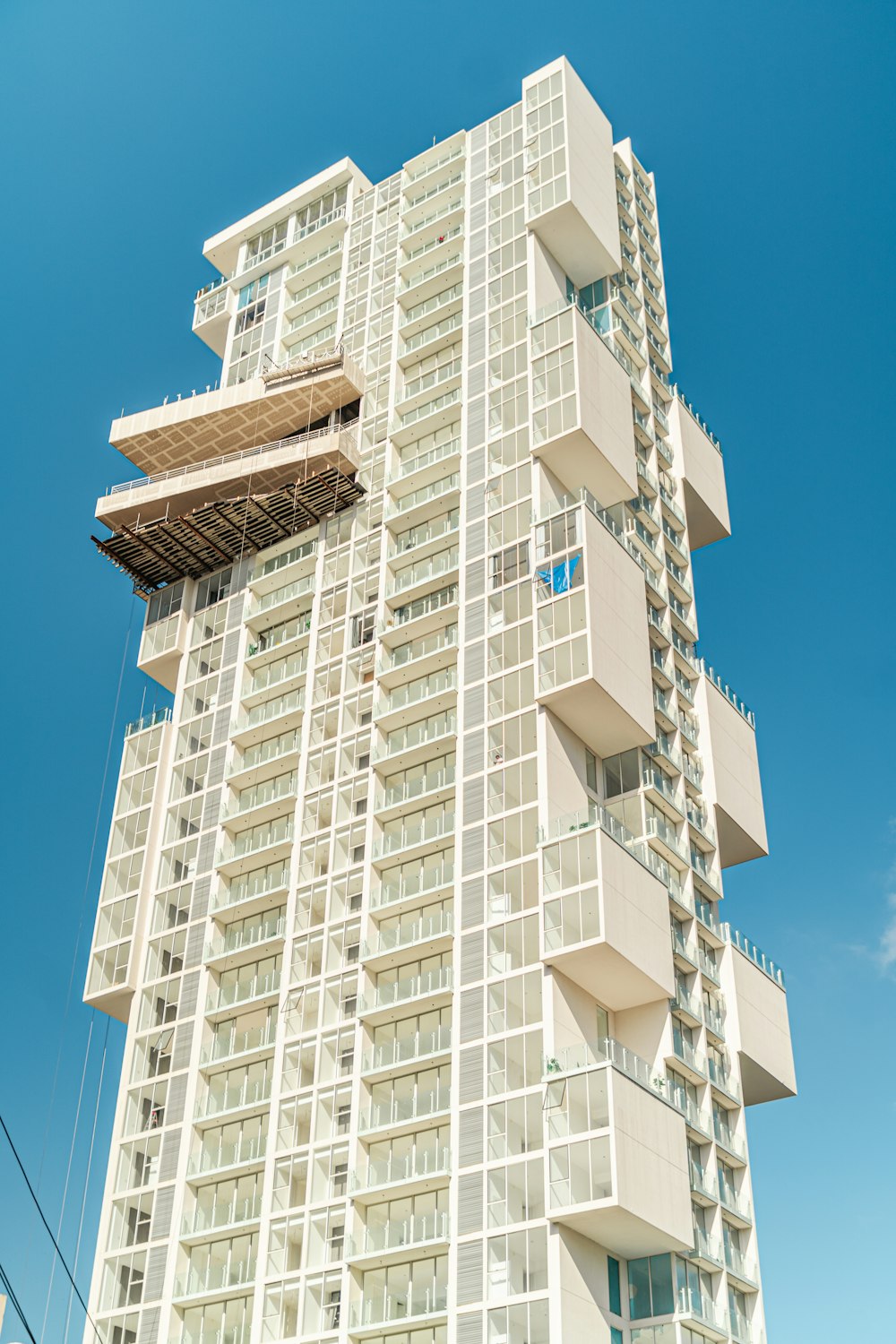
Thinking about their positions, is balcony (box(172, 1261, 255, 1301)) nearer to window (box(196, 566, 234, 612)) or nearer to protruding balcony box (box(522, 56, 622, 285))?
window (box(196, 566, 234, 612))

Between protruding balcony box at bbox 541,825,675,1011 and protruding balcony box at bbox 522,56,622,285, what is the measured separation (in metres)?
36.1

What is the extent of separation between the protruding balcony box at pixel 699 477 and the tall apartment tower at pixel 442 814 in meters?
0.28

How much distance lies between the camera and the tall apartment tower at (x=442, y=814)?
5428 centimetres

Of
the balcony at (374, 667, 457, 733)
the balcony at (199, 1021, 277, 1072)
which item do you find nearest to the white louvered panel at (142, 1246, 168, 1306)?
the balcony at (199, 1021, 277, 1072)

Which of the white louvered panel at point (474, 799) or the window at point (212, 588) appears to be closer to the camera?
the white louvered panel at point (474, 799)

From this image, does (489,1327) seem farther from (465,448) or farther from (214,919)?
(465,448)

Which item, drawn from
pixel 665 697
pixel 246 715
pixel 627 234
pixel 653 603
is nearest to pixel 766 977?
pixel 665 697

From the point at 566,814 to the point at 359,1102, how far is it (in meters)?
14.3

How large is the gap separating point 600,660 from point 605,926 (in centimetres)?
1207

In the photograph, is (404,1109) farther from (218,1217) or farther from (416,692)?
(416,692)

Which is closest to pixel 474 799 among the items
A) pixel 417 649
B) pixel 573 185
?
pixel 417 649

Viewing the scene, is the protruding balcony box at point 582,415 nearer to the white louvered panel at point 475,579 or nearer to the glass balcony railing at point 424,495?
the white louvered panel at point 475,579

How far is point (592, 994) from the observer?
58031 millimetres

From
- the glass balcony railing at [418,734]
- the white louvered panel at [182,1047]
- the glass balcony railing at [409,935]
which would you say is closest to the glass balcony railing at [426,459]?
the glass balcony railing at [418,734]
